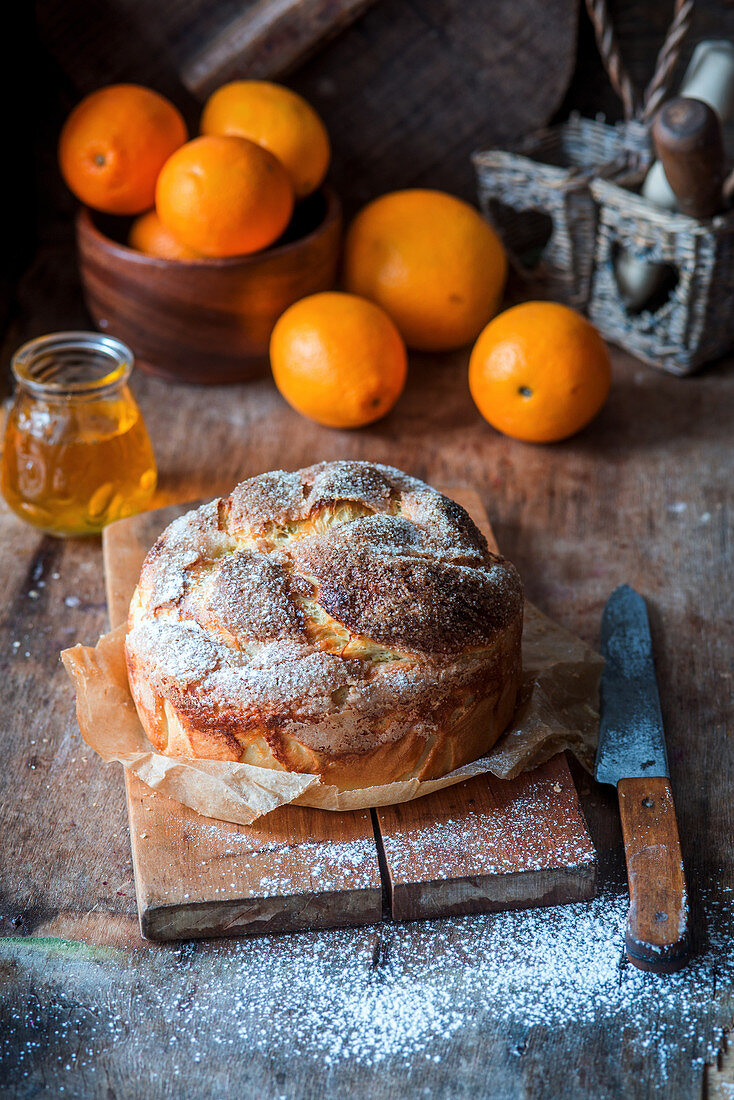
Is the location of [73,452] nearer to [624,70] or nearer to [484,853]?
[484,853]

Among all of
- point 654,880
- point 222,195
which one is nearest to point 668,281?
point 222,195

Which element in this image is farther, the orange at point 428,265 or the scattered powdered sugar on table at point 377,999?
the orange at point 428,265

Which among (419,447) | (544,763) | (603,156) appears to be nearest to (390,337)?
(419,447)

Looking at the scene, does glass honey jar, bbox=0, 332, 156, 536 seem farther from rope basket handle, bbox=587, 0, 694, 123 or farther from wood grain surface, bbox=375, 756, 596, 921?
rope basket handle, bbox=587, 0, 694, 123

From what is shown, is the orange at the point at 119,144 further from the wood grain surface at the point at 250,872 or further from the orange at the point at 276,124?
the wood grain surface at the point at 250,872

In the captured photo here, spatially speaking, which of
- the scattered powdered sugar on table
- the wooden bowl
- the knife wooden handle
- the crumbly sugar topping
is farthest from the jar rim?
the knife wooden handle

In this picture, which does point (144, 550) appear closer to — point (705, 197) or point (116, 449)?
point (116, 449)

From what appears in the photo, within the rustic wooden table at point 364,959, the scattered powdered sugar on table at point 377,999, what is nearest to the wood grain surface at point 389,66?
the rustic wooden table at point 364,959
